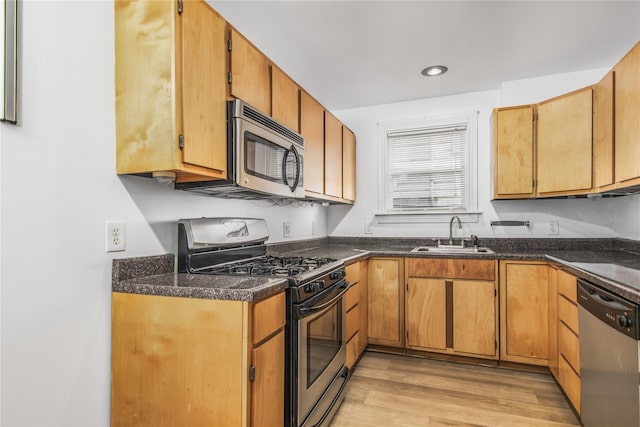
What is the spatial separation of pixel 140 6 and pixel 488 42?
2211 mm

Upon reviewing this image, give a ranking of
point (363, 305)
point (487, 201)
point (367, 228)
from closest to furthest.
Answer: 1. point (363, 305)
2. point (487, 201)
3. point (367, 228)

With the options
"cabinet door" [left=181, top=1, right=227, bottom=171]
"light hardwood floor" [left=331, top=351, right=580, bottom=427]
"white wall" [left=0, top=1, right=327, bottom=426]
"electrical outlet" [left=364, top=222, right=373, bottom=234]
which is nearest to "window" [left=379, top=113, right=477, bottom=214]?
"electrical outlet" [left=364, top=222, right=373, bottom=234]

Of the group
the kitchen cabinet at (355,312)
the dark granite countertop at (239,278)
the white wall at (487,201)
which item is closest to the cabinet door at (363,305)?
the kitchen cabinet at (355,312)

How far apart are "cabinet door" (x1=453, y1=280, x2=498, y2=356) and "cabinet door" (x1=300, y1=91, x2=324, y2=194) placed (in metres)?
1.41

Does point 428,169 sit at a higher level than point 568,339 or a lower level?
higher

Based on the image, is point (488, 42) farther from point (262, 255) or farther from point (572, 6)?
point (262, 255)

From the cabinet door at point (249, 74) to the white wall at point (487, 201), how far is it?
2.02 m

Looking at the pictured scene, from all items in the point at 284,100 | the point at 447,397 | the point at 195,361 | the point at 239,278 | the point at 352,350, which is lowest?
the point at 447,397

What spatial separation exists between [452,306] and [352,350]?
0.90 meters

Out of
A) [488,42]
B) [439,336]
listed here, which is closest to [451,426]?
[439,336]

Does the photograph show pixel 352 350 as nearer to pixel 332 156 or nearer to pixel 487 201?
pixel 332 156

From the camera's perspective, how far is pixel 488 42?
2.48 metres

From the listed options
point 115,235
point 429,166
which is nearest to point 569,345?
point 429,166

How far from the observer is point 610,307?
5.03ft
